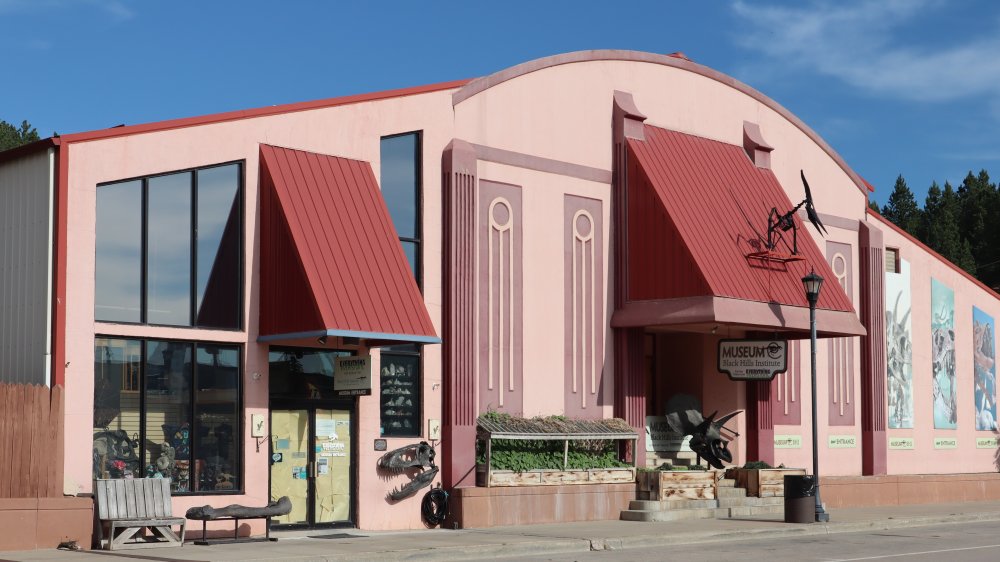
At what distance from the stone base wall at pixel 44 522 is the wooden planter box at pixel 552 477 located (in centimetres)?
780

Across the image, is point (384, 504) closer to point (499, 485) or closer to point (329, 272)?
point (499, 485)

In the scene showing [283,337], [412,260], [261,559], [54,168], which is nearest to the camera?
[261,559]

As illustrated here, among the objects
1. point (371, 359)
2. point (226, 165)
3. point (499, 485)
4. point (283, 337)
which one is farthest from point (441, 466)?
point (226, 165)

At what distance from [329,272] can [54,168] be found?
14.9 ft

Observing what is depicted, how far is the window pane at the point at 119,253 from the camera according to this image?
18.8m

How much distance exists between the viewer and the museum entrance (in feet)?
68.9

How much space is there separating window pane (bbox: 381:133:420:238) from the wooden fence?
7443 mm

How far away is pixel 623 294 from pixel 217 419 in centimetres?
975

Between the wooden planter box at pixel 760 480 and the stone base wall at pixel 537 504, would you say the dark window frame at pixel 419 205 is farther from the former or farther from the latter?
the wooden planter box at pixel 760 480

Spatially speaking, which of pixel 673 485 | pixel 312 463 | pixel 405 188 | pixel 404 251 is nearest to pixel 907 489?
pixel 673 485

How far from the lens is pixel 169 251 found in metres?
19.8

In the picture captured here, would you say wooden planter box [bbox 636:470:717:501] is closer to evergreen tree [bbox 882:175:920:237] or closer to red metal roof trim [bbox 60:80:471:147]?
red metal roof trim [bbox 60:80:471:147]

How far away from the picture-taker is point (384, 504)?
880 inches

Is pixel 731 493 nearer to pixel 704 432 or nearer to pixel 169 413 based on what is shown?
pixel 704 432
